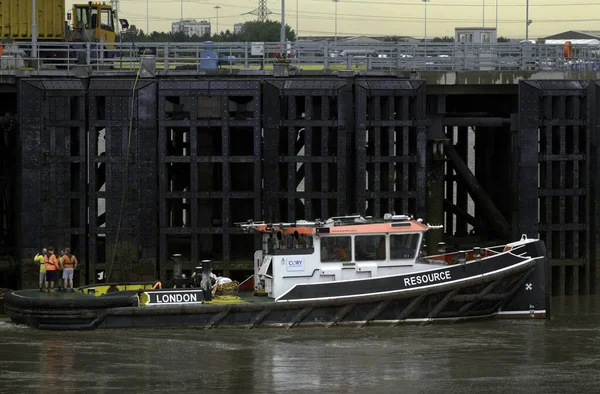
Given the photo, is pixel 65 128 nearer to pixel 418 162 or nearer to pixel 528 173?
pixel 418 162

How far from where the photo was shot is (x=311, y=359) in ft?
83.0

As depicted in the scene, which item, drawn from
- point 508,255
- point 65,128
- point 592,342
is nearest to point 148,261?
point 65,128

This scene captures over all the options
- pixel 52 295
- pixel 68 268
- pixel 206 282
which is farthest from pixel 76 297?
pixel 206 282

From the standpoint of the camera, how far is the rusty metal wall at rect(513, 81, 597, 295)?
32875mm

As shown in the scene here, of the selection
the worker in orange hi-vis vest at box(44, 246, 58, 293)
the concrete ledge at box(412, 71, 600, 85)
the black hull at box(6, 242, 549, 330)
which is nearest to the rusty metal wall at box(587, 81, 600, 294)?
the concrete ledge at box(412, 71, 600, 85)

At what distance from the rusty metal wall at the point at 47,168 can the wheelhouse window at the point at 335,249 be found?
22.0ft

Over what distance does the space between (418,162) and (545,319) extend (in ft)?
17.7

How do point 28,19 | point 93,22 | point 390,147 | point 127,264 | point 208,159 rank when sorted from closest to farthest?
point 127,264
point 208,159
point 390,147
point 28,19
point 93,22

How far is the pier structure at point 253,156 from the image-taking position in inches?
1258

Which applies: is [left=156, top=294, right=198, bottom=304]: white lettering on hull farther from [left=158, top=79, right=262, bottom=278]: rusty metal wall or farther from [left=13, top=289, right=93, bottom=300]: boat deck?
[left=158, top=79, right=262, bottom=278]: rusty metal wall

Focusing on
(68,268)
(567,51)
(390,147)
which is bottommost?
(68,268)

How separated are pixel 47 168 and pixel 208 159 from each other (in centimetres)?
375

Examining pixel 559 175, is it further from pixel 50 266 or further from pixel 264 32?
pixel 264 32

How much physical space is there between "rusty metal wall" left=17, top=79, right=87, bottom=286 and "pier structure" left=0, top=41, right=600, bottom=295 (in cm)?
3
